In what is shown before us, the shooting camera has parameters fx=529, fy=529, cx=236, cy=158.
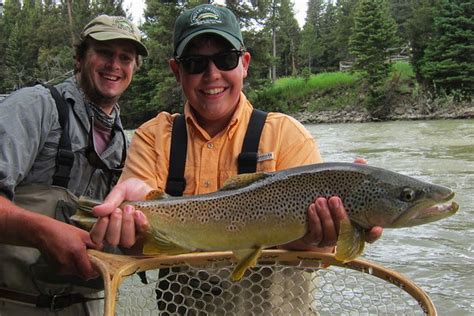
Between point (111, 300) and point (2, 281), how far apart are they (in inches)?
57.9

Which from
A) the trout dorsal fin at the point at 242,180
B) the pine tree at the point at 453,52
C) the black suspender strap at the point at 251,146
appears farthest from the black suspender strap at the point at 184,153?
the pine tree at the point at 453,52

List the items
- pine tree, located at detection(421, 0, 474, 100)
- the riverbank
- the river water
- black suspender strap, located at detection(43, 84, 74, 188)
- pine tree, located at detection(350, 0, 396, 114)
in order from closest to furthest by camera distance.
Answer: black suspender strap, located at detection(43, 84, 74, 188) < the river water < the riverbank < pine tree, located at detection(421, 0, 474, 100) < pine tree, located at detection(350, 0, 396, 114)

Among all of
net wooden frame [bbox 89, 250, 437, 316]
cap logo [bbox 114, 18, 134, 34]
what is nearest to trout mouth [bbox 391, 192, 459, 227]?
net wooden frame [bbox 89, 250, 437, 316]

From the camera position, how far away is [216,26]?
2.96m

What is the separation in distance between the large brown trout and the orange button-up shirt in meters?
0.34

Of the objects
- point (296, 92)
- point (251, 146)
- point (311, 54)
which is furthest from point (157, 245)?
point (311, 54)

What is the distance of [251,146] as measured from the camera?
2.89 m

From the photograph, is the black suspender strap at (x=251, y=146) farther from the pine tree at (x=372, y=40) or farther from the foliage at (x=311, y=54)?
the pine tree at (x=372, y=40)

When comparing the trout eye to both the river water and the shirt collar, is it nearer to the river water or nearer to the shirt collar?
the shirt collar

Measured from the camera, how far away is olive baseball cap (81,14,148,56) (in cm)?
381

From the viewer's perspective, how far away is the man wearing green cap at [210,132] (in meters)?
2.90

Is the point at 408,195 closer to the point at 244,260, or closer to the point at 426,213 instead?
the point at 426,213

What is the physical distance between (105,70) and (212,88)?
130cm

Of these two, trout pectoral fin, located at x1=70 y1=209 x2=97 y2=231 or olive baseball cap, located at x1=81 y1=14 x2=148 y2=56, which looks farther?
olive baseball cap, located at x1=81 y1=14 x2=148 y2=56
